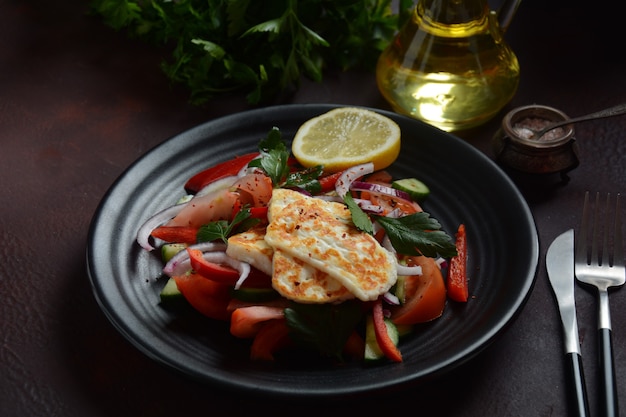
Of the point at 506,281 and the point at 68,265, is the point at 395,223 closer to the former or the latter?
the point at 506,281

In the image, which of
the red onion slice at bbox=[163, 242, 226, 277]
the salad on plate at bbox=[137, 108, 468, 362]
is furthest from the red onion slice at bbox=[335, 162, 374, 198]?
the red onion slice at bbox=[163, 242, 226, 277]

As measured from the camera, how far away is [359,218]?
91.6 inches

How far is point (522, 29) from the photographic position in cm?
392

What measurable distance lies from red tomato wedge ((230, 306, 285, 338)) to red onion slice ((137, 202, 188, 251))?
20.0 inches

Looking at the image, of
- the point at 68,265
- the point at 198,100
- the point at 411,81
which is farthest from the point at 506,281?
the point at 198,100

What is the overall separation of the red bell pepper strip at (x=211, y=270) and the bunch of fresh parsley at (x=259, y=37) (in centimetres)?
126

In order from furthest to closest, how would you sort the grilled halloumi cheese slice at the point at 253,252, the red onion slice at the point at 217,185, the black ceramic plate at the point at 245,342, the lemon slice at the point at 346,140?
1. the lemon slice at the point at 346,140
2. the red onion slice at the point at 217,185
3. the grilled halloumi cheese slice at the point at 253,252
4. the black ceramic plate at the point at 245,342

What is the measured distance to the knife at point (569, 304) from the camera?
7.09 feet

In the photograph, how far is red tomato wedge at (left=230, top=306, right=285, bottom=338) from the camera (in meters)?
2.13

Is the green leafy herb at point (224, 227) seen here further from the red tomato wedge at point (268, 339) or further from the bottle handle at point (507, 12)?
the bottle handle at point (507, 12)

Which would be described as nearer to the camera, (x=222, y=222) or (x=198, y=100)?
(x=222, y=222)

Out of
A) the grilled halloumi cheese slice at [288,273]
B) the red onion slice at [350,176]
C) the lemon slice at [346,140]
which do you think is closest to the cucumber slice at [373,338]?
the grilled halloumi cheese slice at [288,273]

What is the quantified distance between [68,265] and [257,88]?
3.90ft

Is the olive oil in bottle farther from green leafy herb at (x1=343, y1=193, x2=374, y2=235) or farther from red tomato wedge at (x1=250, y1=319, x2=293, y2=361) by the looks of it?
red tomato wedge at (x1=250, y1=319, x2=293, y2=361)
